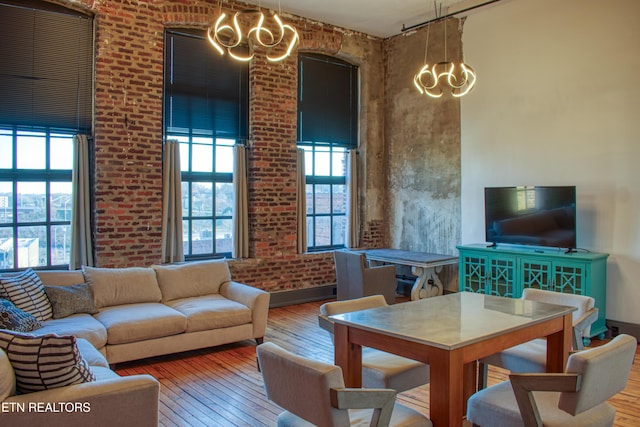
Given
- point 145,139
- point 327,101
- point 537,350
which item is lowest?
point 537,350

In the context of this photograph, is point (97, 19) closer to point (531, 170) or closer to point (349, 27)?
point (349, 27)

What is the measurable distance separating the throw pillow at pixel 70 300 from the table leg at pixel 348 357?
2.98 meters

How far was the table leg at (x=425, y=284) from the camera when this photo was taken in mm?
7180

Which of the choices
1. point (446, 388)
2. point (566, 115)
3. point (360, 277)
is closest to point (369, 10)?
point (566, 115)

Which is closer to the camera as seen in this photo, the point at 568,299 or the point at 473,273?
the point at 568,299

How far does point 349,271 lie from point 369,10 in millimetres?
3677

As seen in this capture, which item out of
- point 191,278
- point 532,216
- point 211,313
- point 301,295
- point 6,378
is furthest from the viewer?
point 301,295

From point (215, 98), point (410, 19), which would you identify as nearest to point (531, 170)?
point (410, 19)

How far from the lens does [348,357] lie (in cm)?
291

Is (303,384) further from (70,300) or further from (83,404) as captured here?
(70,300)

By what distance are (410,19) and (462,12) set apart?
2.71ft

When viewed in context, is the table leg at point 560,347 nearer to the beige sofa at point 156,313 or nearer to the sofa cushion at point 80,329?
the beige sofa at point 156,313

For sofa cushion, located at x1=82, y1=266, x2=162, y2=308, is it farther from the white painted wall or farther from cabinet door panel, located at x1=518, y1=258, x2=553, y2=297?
the white painted wall

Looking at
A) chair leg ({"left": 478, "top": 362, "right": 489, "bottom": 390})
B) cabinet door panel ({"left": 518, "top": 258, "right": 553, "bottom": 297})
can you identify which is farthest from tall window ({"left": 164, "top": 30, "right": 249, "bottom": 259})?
chair leg ({"left": 478, "top": 362, "right": 489, "bottom": 390})
